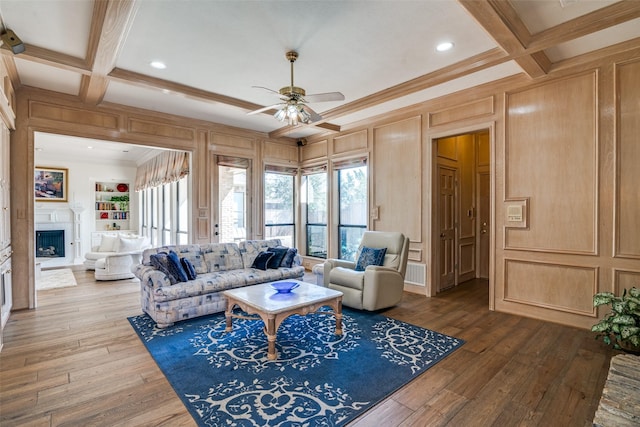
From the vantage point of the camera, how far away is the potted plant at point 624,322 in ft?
8.89

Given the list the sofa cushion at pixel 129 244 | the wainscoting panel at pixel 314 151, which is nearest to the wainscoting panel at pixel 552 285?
the wainscoting panel at pixel 314 151

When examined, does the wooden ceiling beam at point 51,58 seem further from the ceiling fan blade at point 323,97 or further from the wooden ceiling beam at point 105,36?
the ceiling fan blade at point 323,97

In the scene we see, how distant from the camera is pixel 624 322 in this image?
2736mm

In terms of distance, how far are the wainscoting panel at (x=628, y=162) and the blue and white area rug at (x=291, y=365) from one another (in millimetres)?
2055

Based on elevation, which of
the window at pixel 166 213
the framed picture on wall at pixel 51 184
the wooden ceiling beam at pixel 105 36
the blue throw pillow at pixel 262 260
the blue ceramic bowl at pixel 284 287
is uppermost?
the wooden ceiling beam at pixel 105 36

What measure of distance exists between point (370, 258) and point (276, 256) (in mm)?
1432

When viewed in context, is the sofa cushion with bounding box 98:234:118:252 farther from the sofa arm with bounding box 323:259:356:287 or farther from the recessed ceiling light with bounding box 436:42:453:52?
the recessed ceiling light with bounding box 436:42:453:52

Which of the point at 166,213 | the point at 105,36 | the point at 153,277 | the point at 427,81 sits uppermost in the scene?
the point at 427,81

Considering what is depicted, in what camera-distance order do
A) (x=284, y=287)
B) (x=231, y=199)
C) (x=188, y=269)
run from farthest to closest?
1. (x=231, y=199)
2. (x=188, y=269)
3. (x=284, y=287)

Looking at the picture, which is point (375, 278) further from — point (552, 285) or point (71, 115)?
point (71, 115)

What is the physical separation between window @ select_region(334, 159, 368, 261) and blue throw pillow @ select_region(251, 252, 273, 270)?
1997mm

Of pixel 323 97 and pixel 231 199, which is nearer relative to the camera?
pixel 323 97

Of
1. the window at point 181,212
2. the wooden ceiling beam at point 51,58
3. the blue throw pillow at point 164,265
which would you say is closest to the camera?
the wooden ceiling beam at point 51,58

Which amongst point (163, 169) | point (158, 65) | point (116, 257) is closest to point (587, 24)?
point (158, 65)
